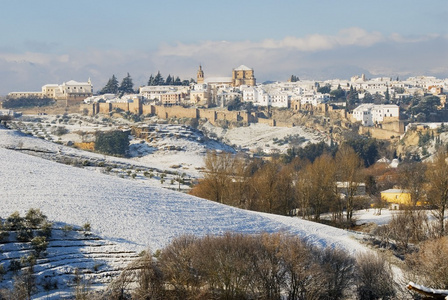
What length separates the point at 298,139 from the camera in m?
84.4

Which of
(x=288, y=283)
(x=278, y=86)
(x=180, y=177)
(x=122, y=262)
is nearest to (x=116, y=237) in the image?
(x=122, y=262)

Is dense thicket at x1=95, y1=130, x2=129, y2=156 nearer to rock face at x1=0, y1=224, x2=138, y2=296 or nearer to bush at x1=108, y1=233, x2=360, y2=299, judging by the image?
rock face at x1=0, y1=224, x2=138, y2=296

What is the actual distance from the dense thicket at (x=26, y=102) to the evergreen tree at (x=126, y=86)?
41.7 feet

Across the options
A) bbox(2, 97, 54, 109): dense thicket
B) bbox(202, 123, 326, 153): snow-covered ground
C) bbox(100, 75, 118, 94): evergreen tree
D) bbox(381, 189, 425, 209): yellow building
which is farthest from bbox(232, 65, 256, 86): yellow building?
bbox(381, 189, 425, 209): yellow building

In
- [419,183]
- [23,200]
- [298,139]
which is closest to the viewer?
[23,200]

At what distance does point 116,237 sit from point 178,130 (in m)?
48.8

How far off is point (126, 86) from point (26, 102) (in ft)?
56.7

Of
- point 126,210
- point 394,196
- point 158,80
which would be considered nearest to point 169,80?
point 158,80

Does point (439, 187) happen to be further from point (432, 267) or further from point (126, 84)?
point (126, 84)

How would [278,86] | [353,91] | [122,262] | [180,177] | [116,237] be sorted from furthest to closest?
1. [278,86]
2. [353,91]
3. [180,177]
4. [116,237]
5. [122,262]

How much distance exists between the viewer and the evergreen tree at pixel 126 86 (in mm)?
113000

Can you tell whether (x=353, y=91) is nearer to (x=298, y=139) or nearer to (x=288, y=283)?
(x=298, y=139)

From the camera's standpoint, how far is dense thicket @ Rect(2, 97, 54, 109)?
102938 millimetres

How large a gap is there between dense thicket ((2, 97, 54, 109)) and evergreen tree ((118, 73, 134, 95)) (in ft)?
41.7
